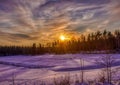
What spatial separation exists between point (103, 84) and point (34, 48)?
12763 cm

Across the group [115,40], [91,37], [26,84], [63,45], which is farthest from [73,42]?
[26,84]

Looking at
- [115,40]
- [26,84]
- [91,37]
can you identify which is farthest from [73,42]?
[26,84]

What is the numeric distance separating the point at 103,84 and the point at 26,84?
5745 millimetres

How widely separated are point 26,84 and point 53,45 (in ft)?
414

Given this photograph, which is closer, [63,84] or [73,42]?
[63,84]

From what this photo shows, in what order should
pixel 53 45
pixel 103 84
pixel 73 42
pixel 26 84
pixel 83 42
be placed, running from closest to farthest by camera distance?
pixel 103 84
pixel 26 84
pixel 83 42
pixel 73 42
pixel 53 45

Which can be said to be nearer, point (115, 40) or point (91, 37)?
point (115, 40)

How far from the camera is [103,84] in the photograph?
1277 centimetres

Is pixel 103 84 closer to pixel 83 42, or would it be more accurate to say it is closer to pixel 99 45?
pixel 99 45

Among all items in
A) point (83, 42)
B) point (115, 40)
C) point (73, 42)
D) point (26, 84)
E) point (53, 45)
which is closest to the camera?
point (26, 84)

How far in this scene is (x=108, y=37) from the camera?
111 meters

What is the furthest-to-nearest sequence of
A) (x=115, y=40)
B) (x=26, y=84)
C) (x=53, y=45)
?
(x=53, y=45) → (x=115, y=40) → (x=26, y=84)

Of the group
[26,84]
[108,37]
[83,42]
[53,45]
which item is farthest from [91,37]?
[26,84]

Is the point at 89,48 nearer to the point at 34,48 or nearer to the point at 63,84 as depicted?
the point at 34,48
